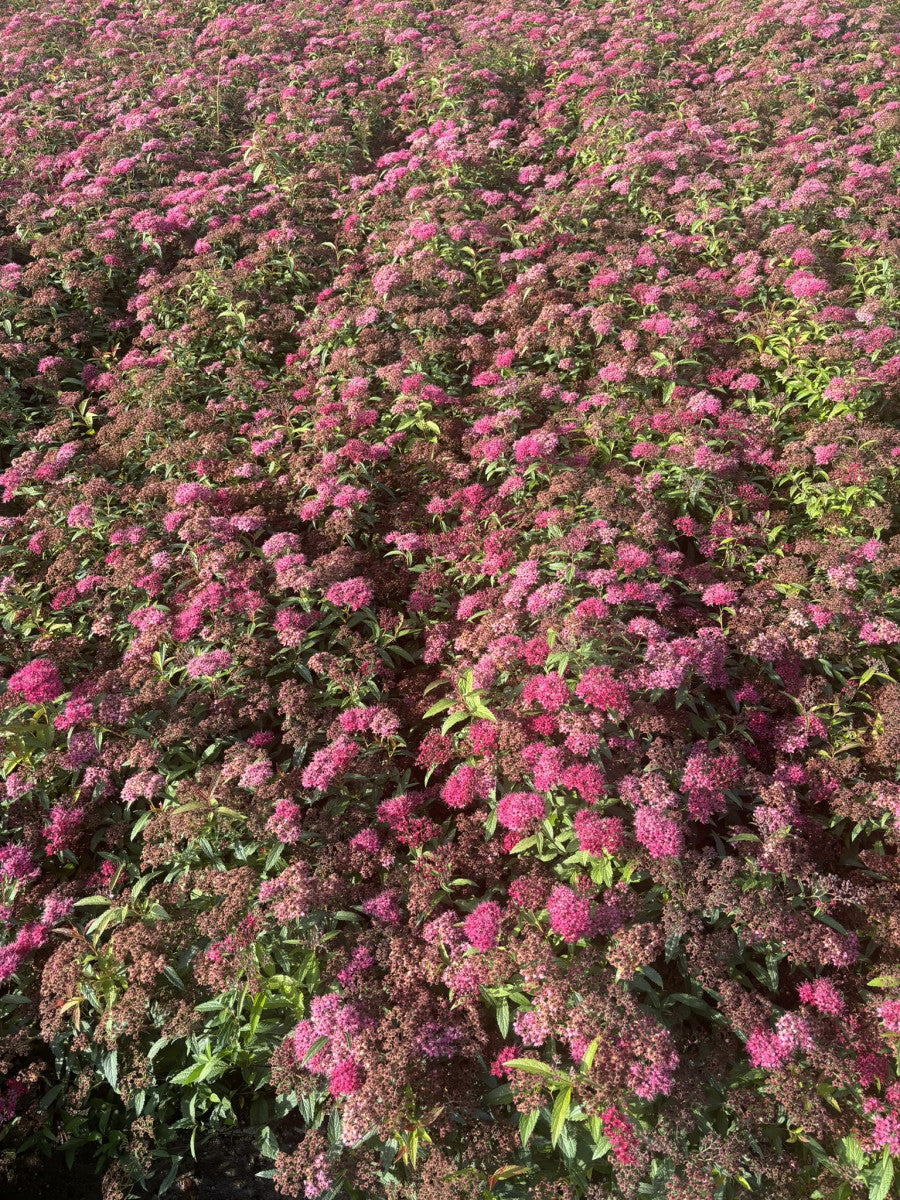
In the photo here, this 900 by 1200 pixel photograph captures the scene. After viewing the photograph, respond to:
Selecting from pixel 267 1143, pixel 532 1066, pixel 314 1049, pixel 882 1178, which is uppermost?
pixel 314 1049

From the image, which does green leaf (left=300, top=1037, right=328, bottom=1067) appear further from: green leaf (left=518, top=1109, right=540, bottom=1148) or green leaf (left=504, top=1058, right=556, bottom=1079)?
green leaf (left=518, top=1109, right=540, bottom=1148)

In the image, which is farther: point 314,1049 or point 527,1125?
point 314,1049

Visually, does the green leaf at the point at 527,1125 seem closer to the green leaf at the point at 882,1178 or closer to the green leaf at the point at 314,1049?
the green leaf at the point at 314,1049

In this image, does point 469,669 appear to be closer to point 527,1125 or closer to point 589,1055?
point 589,1055

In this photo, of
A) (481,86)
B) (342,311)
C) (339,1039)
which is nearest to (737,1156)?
(339,1039)

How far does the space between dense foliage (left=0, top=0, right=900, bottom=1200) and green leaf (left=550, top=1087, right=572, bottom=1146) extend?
5 cm

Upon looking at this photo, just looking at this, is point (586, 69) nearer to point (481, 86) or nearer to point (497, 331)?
point (481, 86)

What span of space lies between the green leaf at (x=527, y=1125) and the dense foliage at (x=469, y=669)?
12 centimetres

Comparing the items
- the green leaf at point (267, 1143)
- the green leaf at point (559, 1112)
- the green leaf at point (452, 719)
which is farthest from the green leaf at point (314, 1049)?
the green leaf at point (452, 719)

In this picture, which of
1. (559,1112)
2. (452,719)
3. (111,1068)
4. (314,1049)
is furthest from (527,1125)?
(111,1068)

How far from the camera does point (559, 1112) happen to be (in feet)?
11.5

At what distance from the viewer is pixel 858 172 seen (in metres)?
9.35

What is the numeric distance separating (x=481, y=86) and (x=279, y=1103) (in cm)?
1574

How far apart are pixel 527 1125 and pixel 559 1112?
19cm
